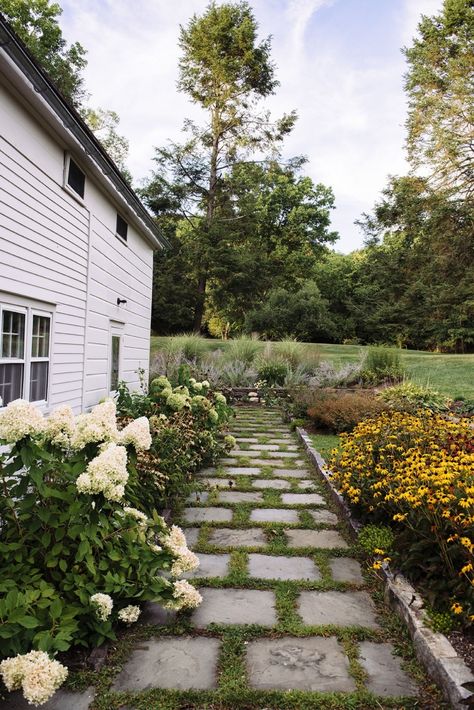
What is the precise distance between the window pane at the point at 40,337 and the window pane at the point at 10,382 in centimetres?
32

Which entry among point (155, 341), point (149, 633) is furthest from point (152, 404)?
point (155, 341)

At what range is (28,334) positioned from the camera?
173 inches

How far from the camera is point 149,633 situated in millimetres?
2451

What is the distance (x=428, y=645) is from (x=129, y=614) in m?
1.42

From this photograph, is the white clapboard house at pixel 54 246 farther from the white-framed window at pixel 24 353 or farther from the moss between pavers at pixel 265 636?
the moss between pavers at pixel 265 636

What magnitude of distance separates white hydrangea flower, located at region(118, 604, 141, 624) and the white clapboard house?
94.4 inches

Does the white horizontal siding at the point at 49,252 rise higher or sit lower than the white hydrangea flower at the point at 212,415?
higher

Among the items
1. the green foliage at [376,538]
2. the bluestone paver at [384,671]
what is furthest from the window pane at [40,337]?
the bluestone paver at [384,671]

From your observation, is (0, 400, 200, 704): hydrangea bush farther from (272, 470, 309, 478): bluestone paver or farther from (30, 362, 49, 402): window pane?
(272, 470, 309, 478): bluestone paver

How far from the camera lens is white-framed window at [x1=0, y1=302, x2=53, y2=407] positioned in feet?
13.4

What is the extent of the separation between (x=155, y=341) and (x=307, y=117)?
14854 mm

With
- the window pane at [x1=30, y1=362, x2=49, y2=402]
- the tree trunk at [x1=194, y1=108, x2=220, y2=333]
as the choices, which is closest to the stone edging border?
the window pane at [x1=30, y1=362, x2=49, y2=402]

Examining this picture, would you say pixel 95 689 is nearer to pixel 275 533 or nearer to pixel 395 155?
pixel 275 533

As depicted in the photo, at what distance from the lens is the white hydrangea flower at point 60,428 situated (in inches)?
93.8
